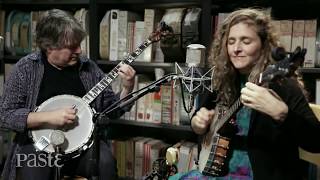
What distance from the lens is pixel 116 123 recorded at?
2486mm

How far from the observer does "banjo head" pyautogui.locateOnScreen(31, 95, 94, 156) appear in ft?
5.64

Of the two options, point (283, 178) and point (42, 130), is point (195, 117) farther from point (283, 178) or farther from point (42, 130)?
point (42, 130)

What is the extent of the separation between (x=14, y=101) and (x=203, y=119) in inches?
33.3

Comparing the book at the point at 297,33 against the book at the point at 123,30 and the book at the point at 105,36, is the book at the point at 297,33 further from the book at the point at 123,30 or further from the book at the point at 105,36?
the book at the point at 105,36

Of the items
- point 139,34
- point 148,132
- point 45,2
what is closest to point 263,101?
point 139,34

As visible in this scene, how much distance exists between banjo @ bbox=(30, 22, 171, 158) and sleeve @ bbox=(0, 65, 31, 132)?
9 cm

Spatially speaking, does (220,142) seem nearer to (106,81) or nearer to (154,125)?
(106,81)

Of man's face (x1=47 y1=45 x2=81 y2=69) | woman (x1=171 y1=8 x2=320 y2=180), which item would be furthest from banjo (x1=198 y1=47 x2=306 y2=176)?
man's face (x1=47 y1=45 x2=81 y2=69)

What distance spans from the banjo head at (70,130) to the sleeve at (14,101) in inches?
3.2

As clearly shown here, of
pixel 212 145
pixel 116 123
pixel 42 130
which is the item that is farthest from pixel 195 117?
pixel 116 123

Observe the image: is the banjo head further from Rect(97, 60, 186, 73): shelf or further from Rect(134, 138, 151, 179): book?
Rect(134, 138, 151, 179): book

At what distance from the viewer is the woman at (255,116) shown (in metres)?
1.31

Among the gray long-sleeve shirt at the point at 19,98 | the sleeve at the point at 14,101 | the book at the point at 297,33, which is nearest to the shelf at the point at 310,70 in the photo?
the book at the point at 297,33

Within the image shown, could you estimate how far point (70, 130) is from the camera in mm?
1748
